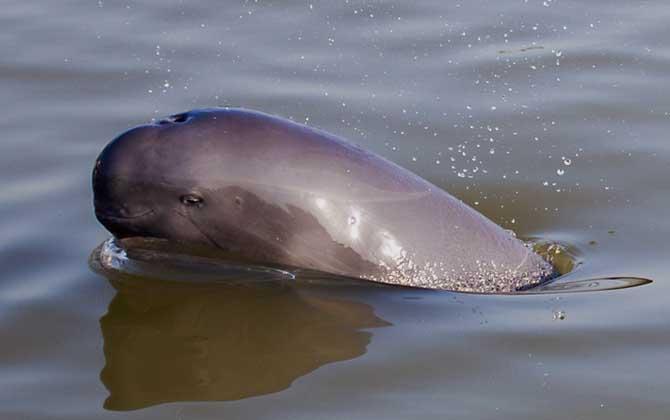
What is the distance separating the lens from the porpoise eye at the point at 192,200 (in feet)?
17.3

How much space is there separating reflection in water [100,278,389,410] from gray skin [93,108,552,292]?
0.19m

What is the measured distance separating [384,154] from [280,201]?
5.80 feet

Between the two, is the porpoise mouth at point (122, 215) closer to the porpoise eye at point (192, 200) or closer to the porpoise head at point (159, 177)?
the porpoise head at point (159, 177)

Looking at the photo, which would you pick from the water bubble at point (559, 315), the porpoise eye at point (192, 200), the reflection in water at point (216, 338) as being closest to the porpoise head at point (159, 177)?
the porpoise eye at point (192, 200)

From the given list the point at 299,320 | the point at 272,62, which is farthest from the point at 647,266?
the point at 272,62

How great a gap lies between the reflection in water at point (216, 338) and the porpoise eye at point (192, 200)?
16.9 inches

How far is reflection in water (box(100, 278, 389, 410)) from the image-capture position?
4.85 metres

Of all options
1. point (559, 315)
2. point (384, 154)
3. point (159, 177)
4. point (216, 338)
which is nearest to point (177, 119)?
point (159, 177)

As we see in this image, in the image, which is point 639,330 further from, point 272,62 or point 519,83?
point 272,62

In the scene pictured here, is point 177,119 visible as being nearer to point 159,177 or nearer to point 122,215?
point 159,177

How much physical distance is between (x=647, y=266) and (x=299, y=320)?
1415 mm

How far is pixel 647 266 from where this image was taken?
5.73 m

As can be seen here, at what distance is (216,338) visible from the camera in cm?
525

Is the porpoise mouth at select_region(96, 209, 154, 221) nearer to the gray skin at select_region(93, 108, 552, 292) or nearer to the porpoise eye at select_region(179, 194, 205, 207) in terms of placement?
the gray skin at select_region(93, 108, 552, 292)
